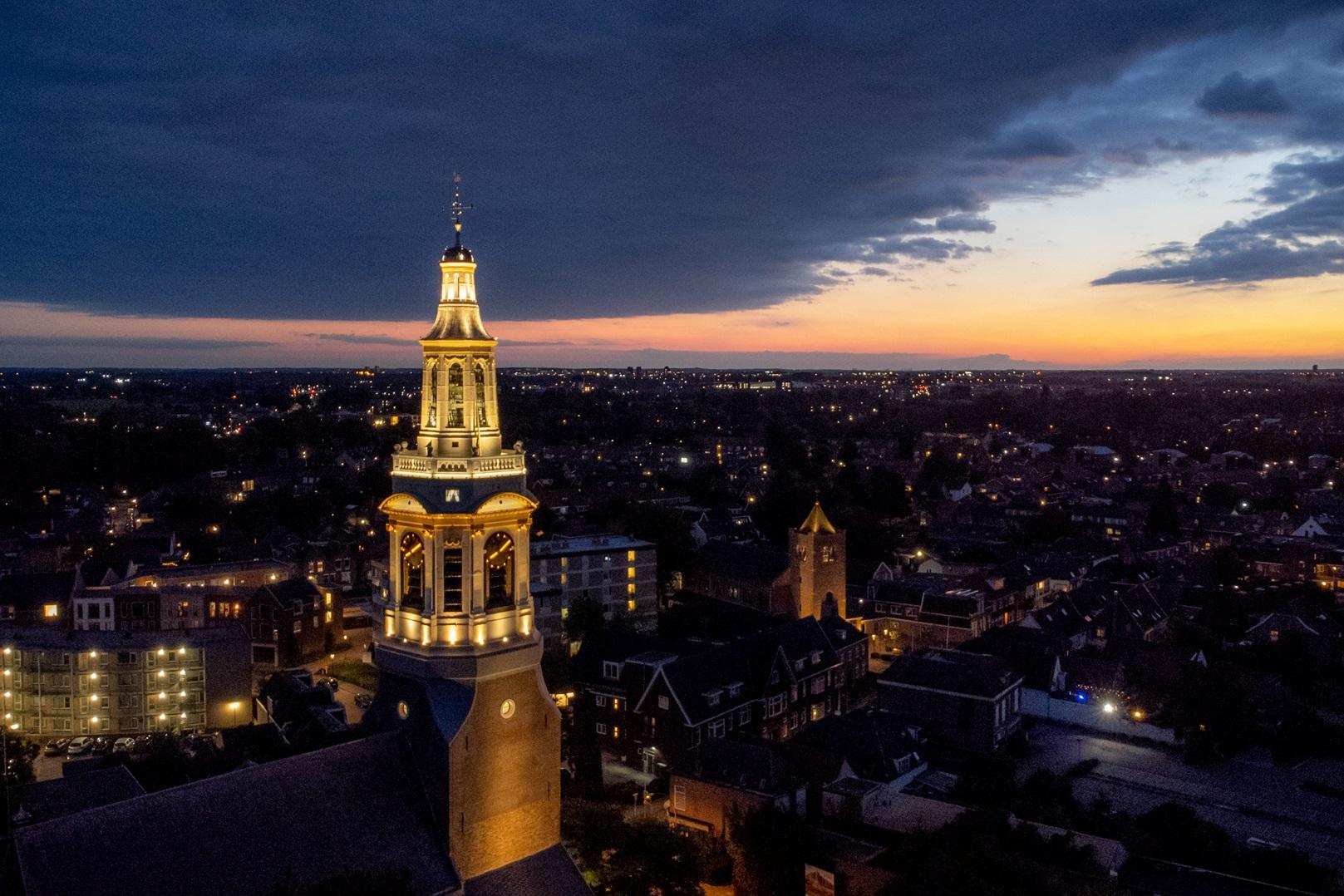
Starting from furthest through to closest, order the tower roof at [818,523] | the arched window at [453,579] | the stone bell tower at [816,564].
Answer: the tower roof at [818,523]
the stone bell tower at [816,564]
the arched window at [453,579]

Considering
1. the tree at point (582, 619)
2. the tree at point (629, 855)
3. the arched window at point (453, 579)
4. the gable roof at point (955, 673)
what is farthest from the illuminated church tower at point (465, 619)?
the tree at point (582, 619)

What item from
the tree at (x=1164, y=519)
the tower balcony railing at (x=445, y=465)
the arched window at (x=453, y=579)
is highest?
the tower balcony railing at (x=445, y=465)

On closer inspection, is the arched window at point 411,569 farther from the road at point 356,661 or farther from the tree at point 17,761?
the road at point 356,661

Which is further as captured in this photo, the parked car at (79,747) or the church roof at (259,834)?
the parked car at (79,747)

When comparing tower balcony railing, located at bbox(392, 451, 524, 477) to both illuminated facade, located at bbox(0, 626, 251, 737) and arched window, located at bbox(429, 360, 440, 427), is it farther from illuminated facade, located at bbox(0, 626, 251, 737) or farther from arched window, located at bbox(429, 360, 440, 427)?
illuminated facade, located at bbox(0, 626, 251, 737)

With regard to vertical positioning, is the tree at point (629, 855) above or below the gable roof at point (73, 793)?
above

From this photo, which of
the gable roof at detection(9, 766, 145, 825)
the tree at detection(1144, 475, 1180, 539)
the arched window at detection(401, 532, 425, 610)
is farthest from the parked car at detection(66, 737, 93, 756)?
the tree at detection(1144, 475, 1180, 539)

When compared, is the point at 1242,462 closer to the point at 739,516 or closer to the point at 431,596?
the point at 739,516
